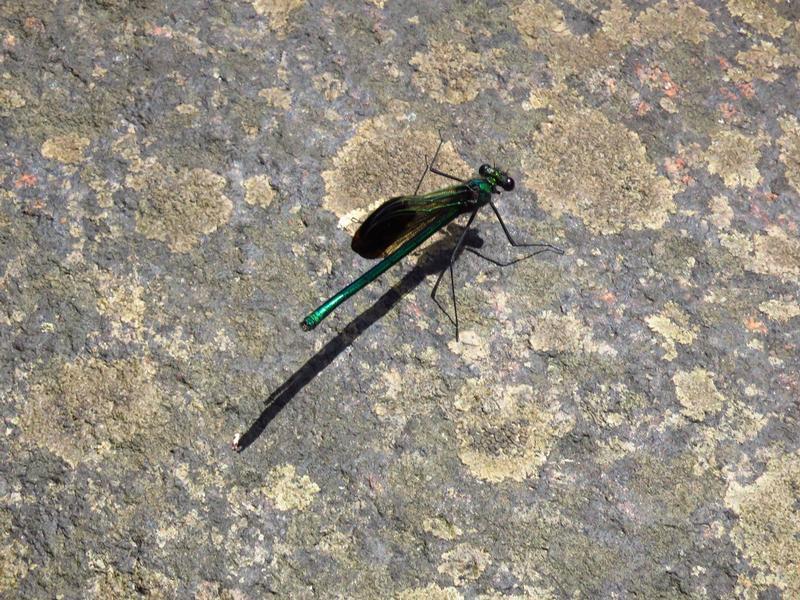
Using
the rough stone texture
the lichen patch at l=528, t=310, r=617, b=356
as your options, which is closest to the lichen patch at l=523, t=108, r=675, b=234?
the rough stone texture

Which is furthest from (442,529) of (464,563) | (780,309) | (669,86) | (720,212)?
(669,86)

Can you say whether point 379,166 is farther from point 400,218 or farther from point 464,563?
point 464,563

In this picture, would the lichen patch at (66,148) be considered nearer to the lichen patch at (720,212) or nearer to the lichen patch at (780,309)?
the lichen patch at (720,212)

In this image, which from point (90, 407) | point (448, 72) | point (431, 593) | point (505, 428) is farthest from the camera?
point (448, 72)

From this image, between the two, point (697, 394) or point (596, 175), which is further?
point (596, 175)

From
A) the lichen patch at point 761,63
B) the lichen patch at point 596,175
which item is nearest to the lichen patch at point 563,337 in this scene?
the lichen patch at point 596,175

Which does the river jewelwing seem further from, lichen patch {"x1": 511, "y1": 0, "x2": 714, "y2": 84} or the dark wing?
lichen patch {"x1": 511, "y1": 0, "x2": 714, "y2": 84}
